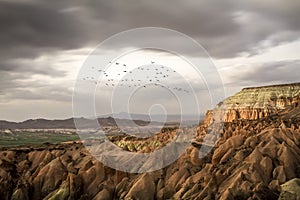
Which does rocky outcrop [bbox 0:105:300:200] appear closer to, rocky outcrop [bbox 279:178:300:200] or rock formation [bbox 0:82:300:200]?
rock formation [bbox 0:82:300:200]

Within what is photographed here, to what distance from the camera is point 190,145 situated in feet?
245

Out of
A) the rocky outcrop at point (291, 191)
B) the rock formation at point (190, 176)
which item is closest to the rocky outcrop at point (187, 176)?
the rock formation at point (190, 176)

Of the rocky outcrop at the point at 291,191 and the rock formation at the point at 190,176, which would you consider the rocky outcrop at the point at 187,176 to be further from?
the rocky outcrop at the point at 291,191

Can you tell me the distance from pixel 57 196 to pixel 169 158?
19.1m

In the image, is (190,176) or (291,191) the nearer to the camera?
(291,191)

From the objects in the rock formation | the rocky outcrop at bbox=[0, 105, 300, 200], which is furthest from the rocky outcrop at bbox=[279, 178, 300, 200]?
the rocky outcrop at bbox=[0, 105, 300, 200]

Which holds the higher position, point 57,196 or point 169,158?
point 169,158

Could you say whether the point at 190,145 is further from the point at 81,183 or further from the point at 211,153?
the point at 81,183

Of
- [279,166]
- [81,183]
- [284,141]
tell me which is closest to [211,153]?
[284,141]

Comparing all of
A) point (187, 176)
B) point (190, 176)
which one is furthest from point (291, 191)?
point (187, 176)

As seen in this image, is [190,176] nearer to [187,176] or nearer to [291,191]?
[187,176]

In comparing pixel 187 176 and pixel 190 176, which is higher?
pixel 190 176

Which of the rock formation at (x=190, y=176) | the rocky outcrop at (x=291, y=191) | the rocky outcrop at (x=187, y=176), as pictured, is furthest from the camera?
the rocky outcrop at (x=187, y=176)

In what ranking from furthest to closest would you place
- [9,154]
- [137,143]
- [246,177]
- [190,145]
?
[137,143], [9,154], [190,145], [246,177]
